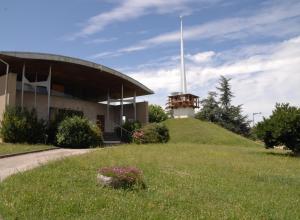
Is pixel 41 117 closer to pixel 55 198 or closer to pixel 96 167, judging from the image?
pixel 96 167

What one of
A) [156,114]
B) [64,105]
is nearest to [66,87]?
[64,105]

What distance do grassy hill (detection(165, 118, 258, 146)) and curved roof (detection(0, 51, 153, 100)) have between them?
6850 millimetres

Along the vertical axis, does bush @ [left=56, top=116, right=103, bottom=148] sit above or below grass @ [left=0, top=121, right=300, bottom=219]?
above

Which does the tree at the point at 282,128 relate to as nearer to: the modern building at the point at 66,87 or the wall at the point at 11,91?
the modern building at the point at 66,87

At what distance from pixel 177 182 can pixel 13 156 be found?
1050 centimetres

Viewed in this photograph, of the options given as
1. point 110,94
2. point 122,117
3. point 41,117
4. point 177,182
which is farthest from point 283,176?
point 110,94

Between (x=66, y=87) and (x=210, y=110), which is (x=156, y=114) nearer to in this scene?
(x=210, y=110)

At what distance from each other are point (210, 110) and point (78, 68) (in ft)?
123

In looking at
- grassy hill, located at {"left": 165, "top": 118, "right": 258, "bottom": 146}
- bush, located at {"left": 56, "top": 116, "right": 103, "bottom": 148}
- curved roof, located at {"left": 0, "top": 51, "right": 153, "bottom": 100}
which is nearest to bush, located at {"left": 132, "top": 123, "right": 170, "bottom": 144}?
bush, located at {"left": 56, "top": 116, "right": 103, "bottom": 148}

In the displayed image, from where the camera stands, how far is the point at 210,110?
66062mm

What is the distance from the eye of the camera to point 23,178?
→ 11.2m

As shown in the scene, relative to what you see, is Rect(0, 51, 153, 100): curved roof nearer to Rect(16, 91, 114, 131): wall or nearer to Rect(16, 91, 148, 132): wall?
Rect(16, 91, 148, 132): wall

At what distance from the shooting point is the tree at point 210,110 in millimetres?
65688

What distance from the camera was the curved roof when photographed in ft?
88.9
